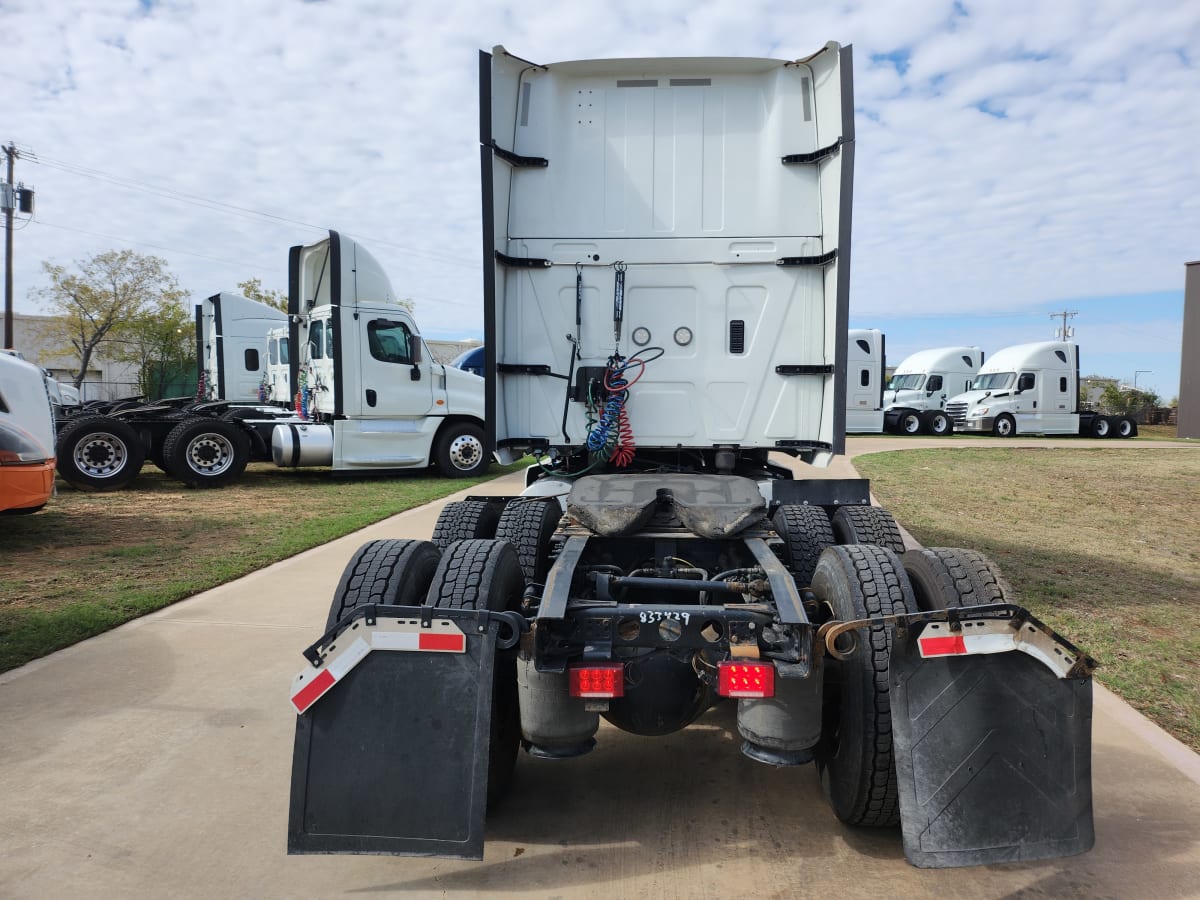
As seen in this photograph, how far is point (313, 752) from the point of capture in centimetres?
255

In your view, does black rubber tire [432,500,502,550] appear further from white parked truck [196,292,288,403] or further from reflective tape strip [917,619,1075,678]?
white parked truck [196,292,288,403]

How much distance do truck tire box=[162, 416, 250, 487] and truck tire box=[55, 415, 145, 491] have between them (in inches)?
18.7

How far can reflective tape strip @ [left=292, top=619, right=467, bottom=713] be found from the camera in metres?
2.56

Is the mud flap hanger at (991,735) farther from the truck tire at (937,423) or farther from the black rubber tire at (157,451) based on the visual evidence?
the truck tire at (937,423)

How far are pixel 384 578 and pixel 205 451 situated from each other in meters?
10.8

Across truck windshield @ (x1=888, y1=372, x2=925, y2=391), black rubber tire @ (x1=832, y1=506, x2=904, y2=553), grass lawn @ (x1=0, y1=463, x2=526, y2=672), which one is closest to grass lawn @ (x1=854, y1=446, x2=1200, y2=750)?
black rubber tire @ (x1=832, y1=506, x2=904, y2=553)

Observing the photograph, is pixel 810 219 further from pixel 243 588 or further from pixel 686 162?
pixel 243 588

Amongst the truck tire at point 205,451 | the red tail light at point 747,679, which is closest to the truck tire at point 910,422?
the truck tire at point 205,451

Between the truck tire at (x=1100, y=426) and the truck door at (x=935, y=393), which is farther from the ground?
the truck door at (x=935, y=393)

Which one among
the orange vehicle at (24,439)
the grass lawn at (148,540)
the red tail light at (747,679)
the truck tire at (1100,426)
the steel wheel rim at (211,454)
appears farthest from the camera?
the truck tire at (1100,426)

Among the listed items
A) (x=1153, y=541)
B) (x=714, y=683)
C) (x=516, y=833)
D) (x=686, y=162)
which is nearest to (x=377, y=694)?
(x=516, y=833)

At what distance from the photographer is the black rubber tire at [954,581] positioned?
2.89m

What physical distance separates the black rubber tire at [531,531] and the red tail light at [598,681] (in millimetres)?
1426

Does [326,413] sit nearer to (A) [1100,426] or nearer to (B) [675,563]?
(B) [675,563]
